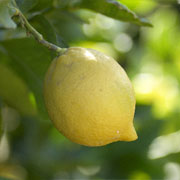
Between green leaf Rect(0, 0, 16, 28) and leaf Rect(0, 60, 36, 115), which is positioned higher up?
green leaf Rect(0, 0, 16, 28)

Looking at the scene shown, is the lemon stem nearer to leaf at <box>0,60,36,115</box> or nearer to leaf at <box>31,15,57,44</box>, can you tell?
leaf at <box>31,15,57,44</box>

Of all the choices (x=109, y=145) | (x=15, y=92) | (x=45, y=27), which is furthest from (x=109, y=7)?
(x=109, y=145)

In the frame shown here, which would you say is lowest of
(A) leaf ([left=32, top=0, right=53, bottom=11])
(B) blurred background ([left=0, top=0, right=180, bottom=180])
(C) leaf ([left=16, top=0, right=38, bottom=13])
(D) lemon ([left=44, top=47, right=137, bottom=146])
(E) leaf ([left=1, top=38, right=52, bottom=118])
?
(B) blurred background ([left=0, top=0, right=180, bottom=180])

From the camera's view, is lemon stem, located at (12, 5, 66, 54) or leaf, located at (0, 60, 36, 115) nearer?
lemon stem, located at (12, 5, 66, 54)

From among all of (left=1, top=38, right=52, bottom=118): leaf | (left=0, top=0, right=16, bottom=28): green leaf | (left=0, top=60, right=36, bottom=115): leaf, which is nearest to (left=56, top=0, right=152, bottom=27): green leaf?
(left=1, top=38, right=52, bottom=118): leaf

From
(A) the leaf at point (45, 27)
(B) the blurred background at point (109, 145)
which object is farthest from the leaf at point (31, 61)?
(B) the blurred background at point (109, 145)

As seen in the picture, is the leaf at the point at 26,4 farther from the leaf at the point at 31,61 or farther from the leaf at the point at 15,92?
the leaf at the point at 15,92

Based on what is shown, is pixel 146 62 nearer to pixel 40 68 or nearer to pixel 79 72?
pixel 40 68
